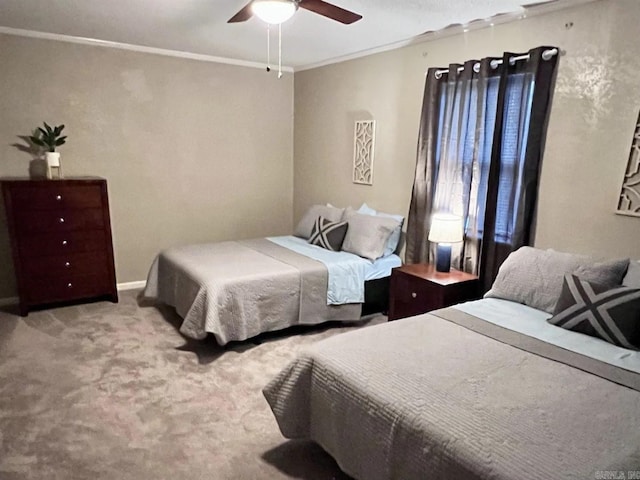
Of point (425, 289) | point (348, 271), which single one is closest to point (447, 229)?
point (425, 289)

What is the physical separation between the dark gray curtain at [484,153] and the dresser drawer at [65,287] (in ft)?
9.49

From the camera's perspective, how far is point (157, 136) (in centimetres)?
445

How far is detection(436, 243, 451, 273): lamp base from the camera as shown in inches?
128

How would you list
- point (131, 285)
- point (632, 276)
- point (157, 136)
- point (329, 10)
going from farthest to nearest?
point (131, 285), point (157, 136), point (329, 10), point (632, 276)

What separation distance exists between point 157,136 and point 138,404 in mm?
2831

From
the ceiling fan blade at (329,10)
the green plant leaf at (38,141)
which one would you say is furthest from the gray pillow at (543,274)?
the green plant leaf at (38,141)

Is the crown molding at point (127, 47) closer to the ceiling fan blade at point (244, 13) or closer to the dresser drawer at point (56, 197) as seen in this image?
the dresser drawer at point (56, 197)

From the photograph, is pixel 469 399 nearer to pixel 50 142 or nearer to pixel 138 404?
pixel 138 404

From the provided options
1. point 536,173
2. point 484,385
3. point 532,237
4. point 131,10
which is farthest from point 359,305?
point 131,10

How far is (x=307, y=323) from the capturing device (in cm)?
349

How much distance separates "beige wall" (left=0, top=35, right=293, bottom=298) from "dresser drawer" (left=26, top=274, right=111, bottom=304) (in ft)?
1.57

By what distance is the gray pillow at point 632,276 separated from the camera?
2.23m

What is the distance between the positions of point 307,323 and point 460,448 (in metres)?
2.17

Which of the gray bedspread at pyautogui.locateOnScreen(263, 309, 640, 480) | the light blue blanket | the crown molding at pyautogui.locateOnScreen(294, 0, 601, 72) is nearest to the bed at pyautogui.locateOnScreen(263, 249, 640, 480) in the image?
the gray bedspread at pyautogui.locateOnScreen(263, 309, 640, 480)
